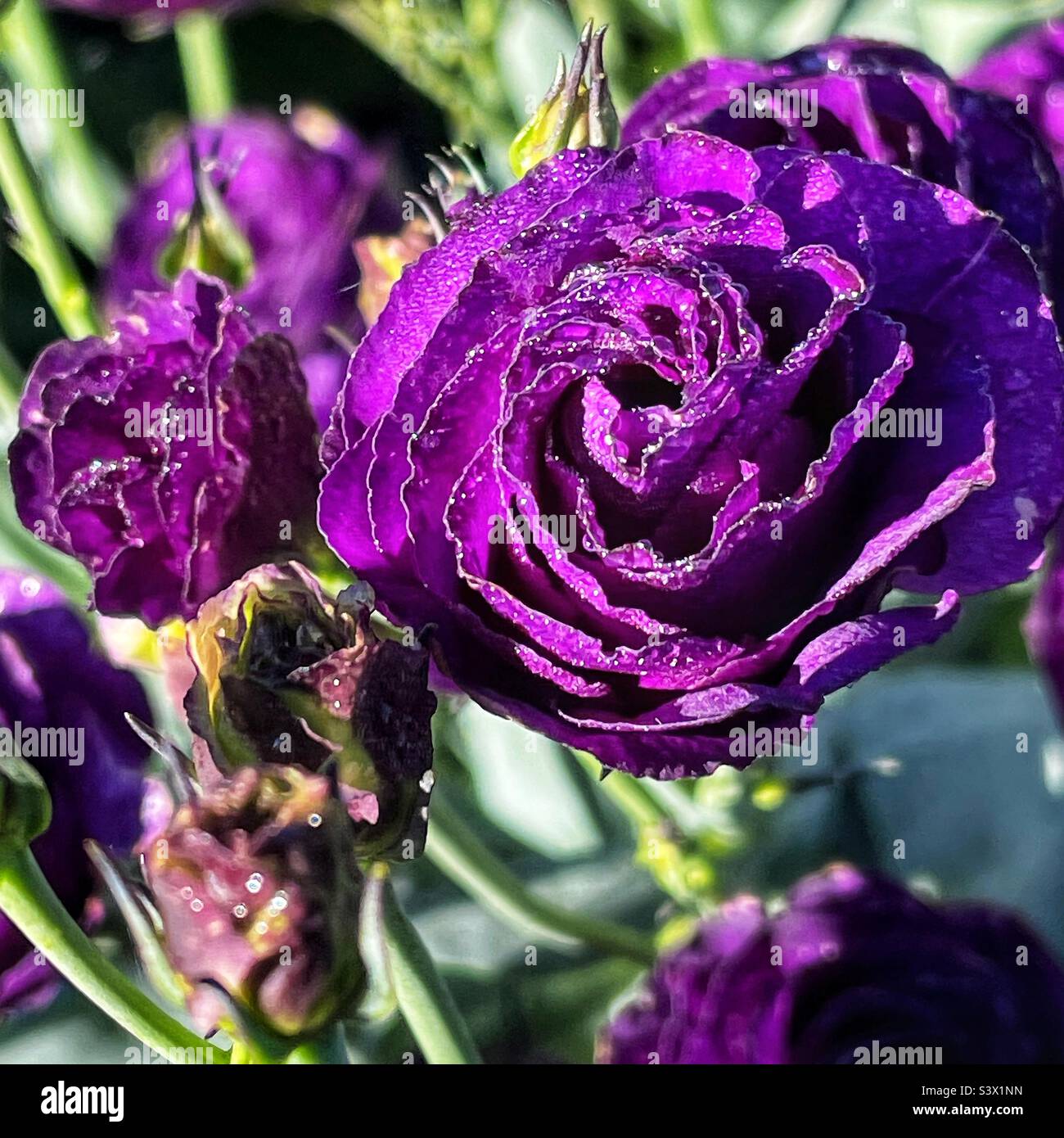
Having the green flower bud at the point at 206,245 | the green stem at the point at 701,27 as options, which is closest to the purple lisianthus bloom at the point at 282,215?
the green flower bud at the point at 206,245

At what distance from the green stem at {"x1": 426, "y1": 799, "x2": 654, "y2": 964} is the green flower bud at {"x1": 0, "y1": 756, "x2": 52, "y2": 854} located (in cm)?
9

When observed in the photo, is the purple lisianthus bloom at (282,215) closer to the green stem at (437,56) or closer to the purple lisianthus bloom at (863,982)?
the green stem at (437,56)

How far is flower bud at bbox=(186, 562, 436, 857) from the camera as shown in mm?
274

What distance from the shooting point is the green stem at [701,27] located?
469mm

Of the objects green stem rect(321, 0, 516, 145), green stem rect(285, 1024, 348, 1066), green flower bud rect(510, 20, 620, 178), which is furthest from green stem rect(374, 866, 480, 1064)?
green stem rect(321, 0, 516, 145)

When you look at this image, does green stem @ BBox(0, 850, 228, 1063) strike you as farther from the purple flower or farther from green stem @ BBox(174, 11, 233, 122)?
green stem @ BBox(174, 11, 233, 122)

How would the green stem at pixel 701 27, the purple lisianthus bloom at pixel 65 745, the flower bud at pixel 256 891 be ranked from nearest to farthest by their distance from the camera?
1. the flower bud at pixel 256 891
2. the purple lisianthus bloom at pixel 65 745
3. the green stem at pixel 701 27

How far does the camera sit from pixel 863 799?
49 cm

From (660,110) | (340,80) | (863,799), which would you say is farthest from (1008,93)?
(340,80)

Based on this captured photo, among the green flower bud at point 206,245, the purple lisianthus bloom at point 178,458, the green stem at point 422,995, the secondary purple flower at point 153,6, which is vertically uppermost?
the secondary purple flower at point 153,6

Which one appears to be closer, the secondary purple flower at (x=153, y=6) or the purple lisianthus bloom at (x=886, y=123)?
the purple lisianthus bloom at (x=886, y=123)

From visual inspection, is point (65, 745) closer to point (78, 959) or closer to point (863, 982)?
point (78, 959)

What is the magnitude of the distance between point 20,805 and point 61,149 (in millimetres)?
313

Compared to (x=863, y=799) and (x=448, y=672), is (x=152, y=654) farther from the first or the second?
(x=863, y=799)
